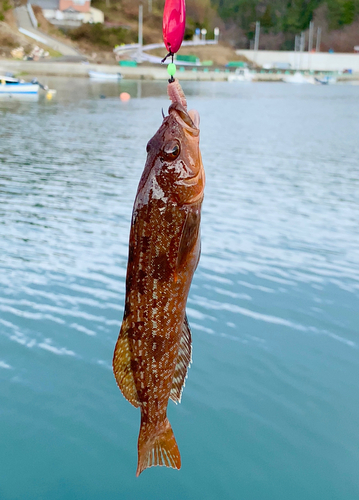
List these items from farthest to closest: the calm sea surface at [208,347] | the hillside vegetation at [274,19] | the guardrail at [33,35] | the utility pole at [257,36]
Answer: the utility pole at [257,36] → the hillside vegetation at [274,19] → the guardrail at [33,35] → the calm sea surface at [208,347]

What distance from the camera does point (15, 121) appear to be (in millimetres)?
39750

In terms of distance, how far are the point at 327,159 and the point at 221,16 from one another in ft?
565

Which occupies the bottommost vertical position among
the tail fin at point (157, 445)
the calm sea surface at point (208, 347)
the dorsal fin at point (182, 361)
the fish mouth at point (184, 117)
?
the calm sea surface at point (208, 347)

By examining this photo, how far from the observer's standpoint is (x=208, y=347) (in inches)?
413

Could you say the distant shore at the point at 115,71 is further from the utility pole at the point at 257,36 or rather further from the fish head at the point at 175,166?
the fish head at the point at 175,166

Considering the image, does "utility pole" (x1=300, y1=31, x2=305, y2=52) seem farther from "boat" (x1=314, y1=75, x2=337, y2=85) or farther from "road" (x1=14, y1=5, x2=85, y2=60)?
"road" (x1=14, y1=5, x2=85, y2=60)

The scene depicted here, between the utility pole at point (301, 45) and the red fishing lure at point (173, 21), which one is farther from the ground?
the utility pole at point (301, 45)

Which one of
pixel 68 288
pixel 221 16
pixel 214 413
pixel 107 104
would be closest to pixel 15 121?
pixel 107 104

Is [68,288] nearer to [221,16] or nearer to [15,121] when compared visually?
[15,121]

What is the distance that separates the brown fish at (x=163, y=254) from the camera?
300 centimetres

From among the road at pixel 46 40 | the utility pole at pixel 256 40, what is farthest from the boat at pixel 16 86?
the utility pole at pixel 256 40

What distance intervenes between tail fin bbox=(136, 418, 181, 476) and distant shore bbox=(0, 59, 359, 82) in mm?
74102

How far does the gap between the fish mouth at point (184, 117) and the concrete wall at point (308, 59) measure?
16639 cm

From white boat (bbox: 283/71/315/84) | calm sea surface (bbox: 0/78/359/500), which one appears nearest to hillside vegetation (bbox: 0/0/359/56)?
white boat (bbox: 283/71/315/84)
